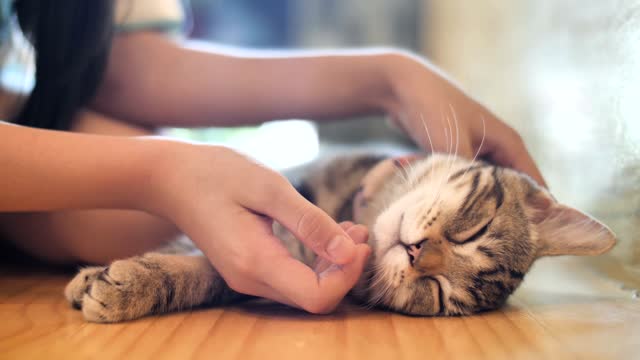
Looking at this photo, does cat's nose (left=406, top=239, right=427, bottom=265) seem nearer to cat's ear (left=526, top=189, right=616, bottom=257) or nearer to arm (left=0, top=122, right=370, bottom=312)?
arm (left=0, top=122, right=370, bottom=312)

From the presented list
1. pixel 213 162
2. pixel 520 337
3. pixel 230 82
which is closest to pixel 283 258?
pixel 213 162

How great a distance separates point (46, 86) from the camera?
121 centimetres

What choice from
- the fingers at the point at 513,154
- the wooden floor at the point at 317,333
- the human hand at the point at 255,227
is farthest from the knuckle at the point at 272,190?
the fingers at the point at 513,154

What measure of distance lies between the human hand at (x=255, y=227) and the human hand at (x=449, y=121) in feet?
1.25

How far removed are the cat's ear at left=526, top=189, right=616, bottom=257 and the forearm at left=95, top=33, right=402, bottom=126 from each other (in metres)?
0.38

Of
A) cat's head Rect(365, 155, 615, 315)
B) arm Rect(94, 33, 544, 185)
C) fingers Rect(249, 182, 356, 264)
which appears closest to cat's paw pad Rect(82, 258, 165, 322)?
fingers Rect(249, 182, 356, 264)

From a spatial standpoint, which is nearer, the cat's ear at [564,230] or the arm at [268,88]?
the cat's ear at [564,230]

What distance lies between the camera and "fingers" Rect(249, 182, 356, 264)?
0.78m

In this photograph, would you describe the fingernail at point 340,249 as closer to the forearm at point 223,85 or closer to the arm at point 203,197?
the arm at point 203,197

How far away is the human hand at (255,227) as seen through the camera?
30.9 inches

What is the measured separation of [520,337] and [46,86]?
0.95 m

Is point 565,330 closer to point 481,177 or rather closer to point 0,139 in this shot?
point 481,177

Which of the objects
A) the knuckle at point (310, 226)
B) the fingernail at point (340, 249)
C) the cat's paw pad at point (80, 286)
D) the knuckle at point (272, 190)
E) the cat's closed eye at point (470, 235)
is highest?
the knuckle at point (272, 190)

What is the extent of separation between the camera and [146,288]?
873 millimetres
